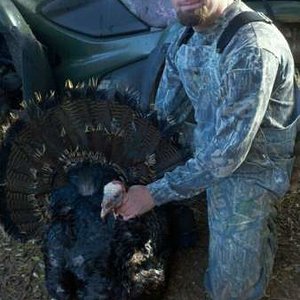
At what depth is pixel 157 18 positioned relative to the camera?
15.7 feet

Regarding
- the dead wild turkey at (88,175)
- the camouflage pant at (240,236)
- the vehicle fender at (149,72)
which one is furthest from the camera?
the vehicle fender at (149,72)

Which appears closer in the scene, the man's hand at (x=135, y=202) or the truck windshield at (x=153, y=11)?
the man's hand at (x=135, y=202)

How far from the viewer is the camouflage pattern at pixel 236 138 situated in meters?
3.12

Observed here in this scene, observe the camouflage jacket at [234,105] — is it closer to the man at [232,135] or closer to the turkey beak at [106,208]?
the man at [232,135]

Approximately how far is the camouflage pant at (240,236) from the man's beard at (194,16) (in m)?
0.75

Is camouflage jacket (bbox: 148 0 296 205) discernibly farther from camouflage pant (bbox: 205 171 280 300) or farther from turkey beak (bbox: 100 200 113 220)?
turkey beak (bbox: 100 200 113 220)

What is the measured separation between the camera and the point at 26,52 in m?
4.83

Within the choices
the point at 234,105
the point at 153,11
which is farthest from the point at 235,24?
the point at 153,11

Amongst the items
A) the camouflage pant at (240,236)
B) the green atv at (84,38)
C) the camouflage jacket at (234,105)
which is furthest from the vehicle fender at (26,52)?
the camouflage pant at (240,236)

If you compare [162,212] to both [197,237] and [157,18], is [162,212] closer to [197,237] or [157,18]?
[197,237]

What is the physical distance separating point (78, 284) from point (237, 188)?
0.85 metres

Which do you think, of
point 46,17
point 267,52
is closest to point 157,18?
point 46,17

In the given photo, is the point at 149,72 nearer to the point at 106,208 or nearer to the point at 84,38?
the point at 84,38

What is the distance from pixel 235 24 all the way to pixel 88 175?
3.19 feet
